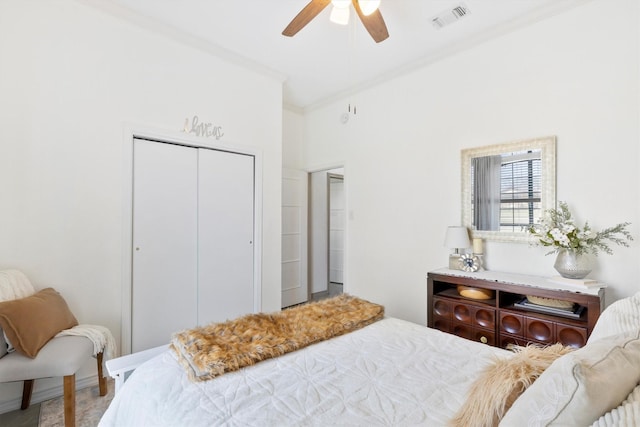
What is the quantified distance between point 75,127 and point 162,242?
1.10 metres

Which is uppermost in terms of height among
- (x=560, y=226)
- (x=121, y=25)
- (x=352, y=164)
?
(x=121, y=25)

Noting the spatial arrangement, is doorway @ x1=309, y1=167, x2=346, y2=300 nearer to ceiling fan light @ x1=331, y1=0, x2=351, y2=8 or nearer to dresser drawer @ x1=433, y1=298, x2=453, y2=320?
dresser drawer @ x1=433, y1=298, x2=453, y2=320

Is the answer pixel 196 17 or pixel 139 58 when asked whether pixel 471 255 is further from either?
pixel 139 58

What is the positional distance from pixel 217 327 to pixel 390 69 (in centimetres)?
310

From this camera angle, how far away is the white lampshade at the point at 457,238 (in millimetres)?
2719

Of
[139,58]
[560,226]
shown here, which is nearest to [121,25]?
[139,58]

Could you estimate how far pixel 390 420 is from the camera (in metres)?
0.97

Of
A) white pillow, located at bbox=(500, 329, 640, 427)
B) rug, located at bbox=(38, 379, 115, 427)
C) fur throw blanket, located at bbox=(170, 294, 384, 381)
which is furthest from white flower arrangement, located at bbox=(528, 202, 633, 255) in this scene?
rug, located at bbox=(38, 379, 115, 427)

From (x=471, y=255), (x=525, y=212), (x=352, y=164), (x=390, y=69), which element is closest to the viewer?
(x=525, y=212)

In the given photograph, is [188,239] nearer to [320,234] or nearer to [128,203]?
[128,203]

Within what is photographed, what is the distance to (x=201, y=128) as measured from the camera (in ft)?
9.89

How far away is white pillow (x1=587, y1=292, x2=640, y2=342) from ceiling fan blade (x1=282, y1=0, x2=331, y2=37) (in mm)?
2182

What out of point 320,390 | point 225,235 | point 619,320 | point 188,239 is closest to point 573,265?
point 619,320

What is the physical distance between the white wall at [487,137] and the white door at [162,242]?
187 centimetres
